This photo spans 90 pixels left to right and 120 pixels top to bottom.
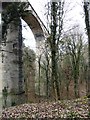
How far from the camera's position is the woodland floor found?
1751mm

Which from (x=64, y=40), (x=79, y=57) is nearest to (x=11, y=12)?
(x=64, y=40)

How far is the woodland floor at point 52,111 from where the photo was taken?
68.9 inches

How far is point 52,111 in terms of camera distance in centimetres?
186

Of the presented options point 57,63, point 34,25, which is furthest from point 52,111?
point 34,25

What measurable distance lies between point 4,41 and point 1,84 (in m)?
0.35

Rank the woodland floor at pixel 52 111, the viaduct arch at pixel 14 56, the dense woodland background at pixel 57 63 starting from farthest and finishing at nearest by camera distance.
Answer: the dense woodland background at pixel 57 63
the viaduct arch at pixel 14 56
the woodland floor at pixel 52 111

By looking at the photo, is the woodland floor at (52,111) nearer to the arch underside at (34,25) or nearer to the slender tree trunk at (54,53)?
the slender tree trunk at (54,53)

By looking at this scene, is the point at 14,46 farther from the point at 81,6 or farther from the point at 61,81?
the point at 81,6

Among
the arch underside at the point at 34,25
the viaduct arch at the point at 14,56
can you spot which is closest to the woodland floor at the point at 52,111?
the viaduct arch at the point at 14,56

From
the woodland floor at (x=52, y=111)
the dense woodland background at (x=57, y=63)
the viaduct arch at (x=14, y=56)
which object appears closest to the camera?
the woodland floor at (x=52, y=111)

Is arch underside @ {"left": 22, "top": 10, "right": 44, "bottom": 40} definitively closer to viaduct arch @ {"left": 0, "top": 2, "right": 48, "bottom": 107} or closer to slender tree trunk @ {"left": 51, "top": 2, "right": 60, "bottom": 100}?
viaduct arch @ {"left": 0, "top": 2, "right": 48, "bottom": 107}

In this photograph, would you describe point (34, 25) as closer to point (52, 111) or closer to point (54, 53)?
point (54, 53)

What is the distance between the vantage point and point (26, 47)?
2.30m

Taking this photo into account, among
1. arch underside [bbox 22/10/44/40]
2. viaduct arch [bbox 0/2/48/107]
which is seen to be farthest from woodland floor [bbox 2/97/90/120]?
arch underside [bbox 22/10/44/40]
